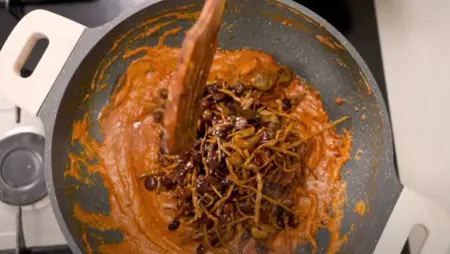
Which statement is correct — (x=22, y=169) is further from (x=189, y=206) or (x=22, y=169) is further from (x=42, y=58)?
(x=189, y=206)

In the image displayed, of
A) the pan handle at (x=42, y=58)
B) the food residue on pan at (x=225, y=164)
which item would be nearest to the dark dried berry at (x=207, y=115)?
the food residue on pan at (x=225, y=164)

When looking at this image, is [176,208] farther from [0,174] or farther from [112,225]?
[0,174]

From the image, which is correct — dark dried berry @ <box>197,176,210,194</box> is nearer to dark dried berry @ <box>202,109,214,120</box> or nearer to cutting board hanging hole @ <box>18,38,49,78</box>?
dark dried berry @ <box>202,109,214,120</box>

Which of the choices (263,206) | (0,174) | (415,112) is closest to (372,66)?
(415,112)

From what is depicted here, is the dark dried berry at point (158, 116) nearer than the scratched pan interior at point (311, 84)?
No

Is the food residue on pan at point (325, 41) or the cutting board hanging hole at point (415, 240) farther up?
the food residue on pan at point (325, 41)

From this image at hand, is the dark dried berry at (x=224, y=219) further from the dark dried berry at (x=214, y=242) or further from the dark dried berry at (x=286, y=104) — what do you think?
the dark dried berry at (x=286, y=104)
